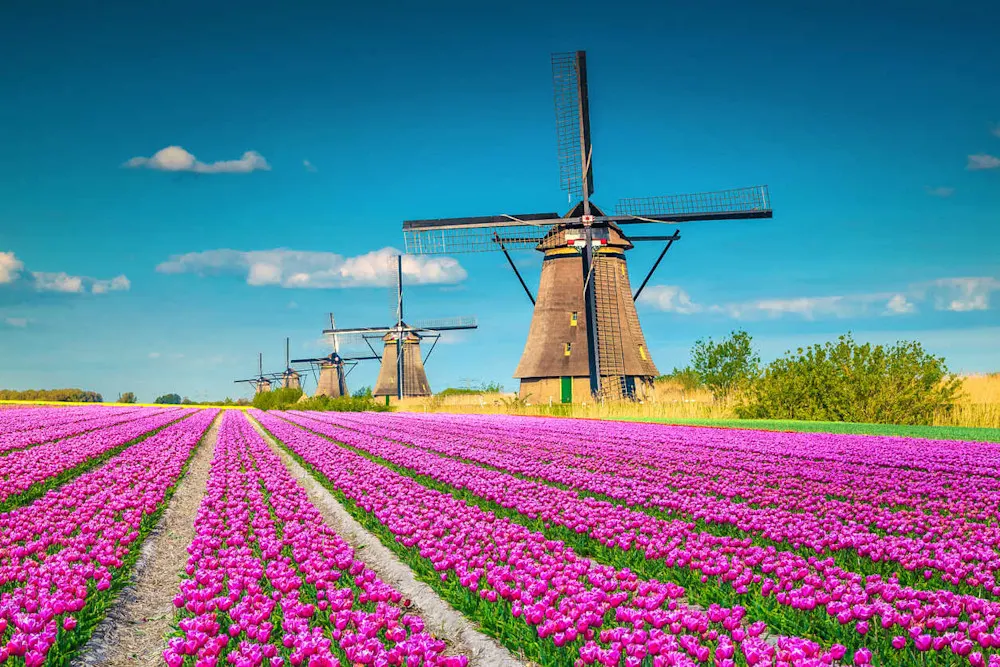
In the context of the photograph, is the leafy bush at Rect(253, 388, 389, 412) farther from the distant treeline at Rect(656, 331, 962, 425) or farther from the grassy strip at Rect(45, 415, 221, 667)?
the grassy strip at Rect(45, 415, 221, 667)

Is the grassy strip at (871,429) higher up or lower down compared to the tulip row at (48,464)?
lower down

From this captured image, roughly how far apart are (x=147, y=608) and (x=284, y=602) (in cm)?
164

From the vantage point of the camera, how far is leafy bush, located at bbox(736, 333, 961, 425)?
25.7 m

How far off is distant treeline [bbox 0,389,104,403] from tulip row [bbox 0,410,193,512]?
70552 millimetres

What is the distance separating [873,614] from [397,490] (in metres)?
6.88

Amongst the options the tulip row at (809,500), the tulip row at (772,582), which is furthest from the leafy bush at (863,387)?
the tulip row at (772,582)

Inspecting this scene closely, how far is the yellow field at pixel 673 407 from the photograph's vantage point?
25.4m

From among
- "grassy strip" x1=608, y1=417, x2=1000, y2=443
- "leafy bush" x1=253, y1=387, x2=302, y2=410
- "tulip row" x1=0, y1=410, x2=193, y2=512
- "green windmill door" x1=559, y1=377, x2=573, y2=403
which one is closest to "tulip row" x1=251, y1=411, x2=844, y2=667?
"tulip row" x1=0, y1=410, x2=193, y2=512

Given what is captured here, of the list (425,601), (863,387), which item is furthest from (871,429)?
(425,601)

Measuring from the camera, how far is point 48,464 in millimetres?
13125

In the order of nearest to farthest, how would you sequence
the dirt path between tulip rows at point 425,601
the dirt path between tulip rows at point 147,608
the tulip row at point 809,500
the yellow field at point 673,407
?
the dirt path between tulip rows at point 425,601, the dirt path between tulip rows at point 147,608, the tulip row at point 809,500, the yellow field at point 673,407

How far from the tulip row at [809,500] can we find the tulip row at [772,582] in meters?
0.60

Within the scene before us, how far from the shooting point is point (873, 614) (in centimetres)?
488

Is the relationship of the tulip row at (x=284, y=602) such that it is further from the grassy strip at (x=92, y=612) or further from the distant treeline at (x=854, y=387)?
the distant treeline at (x=854, y=387)
